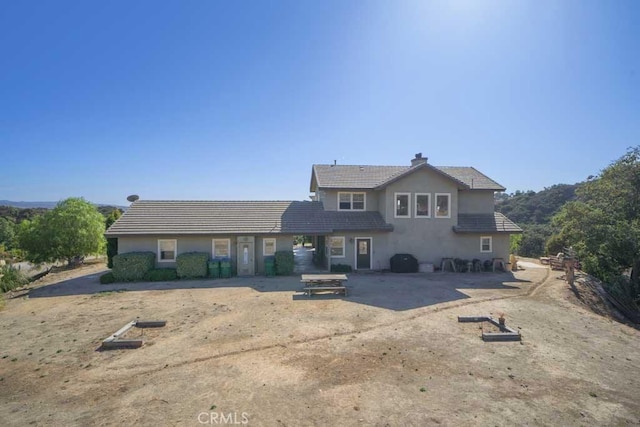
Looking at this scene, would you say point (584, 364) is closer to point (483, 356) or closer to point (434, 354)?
point (483, 356)

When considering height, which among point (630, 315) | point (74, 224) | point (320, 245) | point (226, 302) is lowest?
point (630, 315)

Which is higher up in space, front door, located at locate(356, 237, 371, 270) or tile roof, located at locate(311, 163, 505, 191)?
tile roof, located at locate(311, 163, 505, 191)

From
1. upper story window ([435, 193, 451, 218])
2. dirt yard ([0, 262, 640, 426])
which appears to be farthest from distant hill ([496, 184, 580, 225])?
dirt yard ([0, 262, 640, 426])

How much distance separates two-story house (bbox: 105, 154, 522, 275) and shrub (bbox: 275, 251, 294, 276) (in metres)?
0.81

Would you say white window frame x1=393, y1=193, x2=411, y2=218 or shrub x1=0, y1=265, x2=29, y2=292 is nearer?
shrub x1=0, y1=265, x2=29, y2=292

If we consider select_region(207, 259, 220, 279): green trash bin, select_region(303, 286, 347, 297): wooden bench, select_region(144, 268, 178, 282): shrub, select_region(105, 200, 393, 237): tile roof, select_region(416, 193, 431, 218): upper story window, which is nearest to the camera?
select_region(303, 286, 347, 297): wooden bench

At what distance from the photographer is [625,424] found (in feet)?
18.9

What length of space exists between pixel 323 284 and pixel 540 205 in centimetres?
6274

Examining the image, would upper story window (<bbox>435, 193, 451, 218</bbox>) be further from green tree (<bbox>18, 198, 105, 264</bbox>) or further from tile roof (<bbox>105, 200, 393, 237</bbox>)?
green tree (<bbox>18, 198, 105, 264</bbox>)

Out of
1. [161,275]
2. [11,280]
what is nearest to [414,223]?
[161,275]

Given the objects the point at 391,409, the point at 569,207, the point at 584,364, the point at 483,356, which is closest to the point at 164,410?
the point at 391,409

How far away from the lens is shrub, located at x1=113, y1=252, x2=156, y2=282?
1769cm

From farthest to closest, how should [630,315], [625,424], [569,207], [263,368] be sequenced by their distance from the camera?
1. [569,207]
2. [630,315]
3. [263,368]
4. [625,424]

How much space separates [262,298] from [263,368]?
6567 mm
